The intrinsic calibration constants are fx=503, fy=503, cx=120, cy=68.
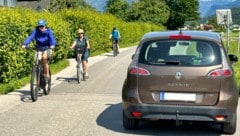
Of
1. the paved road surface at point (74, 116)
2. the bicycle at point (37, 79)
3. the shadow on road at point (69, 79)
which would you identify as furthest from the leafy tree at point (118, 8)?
the bicycle at point (37, 79)

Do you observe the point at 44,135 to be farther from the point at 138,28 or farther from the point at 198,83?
the point at 138,28

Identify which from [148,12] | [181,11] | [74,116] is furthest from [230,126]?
[181,11]

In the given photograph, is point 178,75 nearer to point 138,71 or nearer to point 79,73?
point 138,71

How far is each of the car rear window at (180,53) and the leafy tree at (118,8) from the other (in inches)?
3047

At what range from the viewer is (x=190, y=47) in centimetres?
773

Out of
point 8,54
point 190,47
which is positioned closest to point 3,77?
point 8,54

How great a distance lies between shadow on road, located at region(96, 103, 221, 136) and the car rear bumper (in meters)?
0.55

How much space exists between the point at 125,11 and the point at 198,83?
8074 cm

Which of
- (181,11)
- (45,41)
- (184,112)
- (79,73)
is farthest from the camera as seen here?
(181,11)

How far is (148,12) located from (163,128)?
88.3 m

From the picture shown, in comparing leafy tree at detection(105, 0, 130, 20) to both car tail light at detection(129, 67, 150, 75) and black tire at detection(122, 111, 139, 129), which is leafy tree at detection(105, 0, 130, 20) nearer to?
black tire at detection(122, 111, 139, 129)

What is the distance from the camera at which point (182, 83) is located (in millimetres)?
7348

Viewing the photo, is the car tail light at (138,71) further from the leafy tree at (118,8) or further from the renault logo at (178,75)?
the leafy tree at (118,8)

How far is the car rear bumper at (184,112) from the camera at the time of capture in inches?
286
